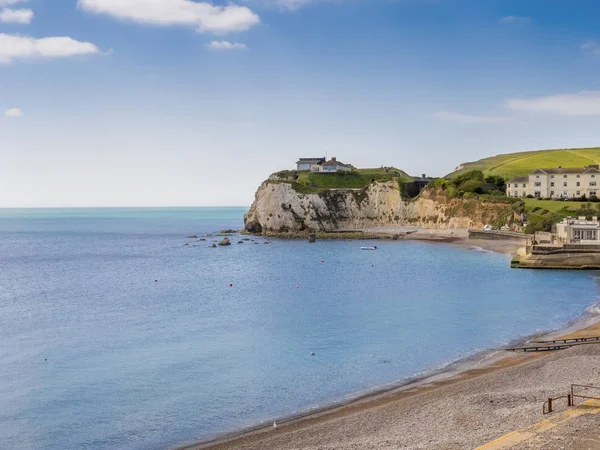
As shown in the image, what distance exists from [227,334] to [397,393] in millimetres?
16683

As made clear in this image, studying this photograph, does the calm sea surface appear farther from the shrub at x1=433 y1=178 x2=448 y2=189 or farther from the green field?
the shrub at x1=433 y1=178 x2=448 y2=189

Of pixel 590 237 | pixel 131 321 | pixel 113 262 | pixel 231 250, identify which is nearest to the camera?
pixel 131 321

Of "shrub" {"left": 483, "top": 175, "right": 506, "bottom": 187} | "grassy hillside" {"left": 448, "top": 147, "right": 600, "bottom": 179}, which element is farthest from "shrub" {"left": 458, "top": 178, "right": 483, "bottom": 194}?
"grassy hillside" {"left": 448, "top": 147, "right": 600, "bottom": 179}

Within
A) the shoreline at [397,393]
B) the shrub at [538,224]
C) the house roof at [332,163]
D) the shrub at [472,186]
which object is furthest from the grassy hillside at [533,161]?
the shoreline at [397,393]

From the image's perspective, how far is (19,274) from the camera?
80.3 metres

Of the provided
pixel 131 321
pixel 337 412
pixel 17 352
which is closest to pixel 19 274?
pixel 131 321

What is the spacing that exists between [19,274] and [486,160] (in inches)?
6342

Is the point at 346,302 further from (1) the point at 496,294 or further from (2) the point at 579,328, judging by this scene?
(2) the point at 579,328

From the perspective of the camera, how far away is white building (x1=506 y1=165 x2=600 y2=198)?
114 m

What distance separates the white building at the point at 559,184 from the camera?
114 metres

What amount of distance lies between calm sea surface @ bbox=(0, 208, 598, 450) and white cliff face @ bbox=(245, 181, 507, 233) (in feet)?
155

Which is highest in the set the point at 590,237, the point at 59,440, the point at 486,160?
the point at 486,160

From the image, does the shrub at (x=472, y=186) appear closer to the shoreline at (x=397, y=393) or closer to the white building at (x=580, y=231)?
the white building at (x=580, y=231)

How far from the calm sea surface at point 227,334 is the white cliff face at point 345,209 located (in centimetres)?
4716
